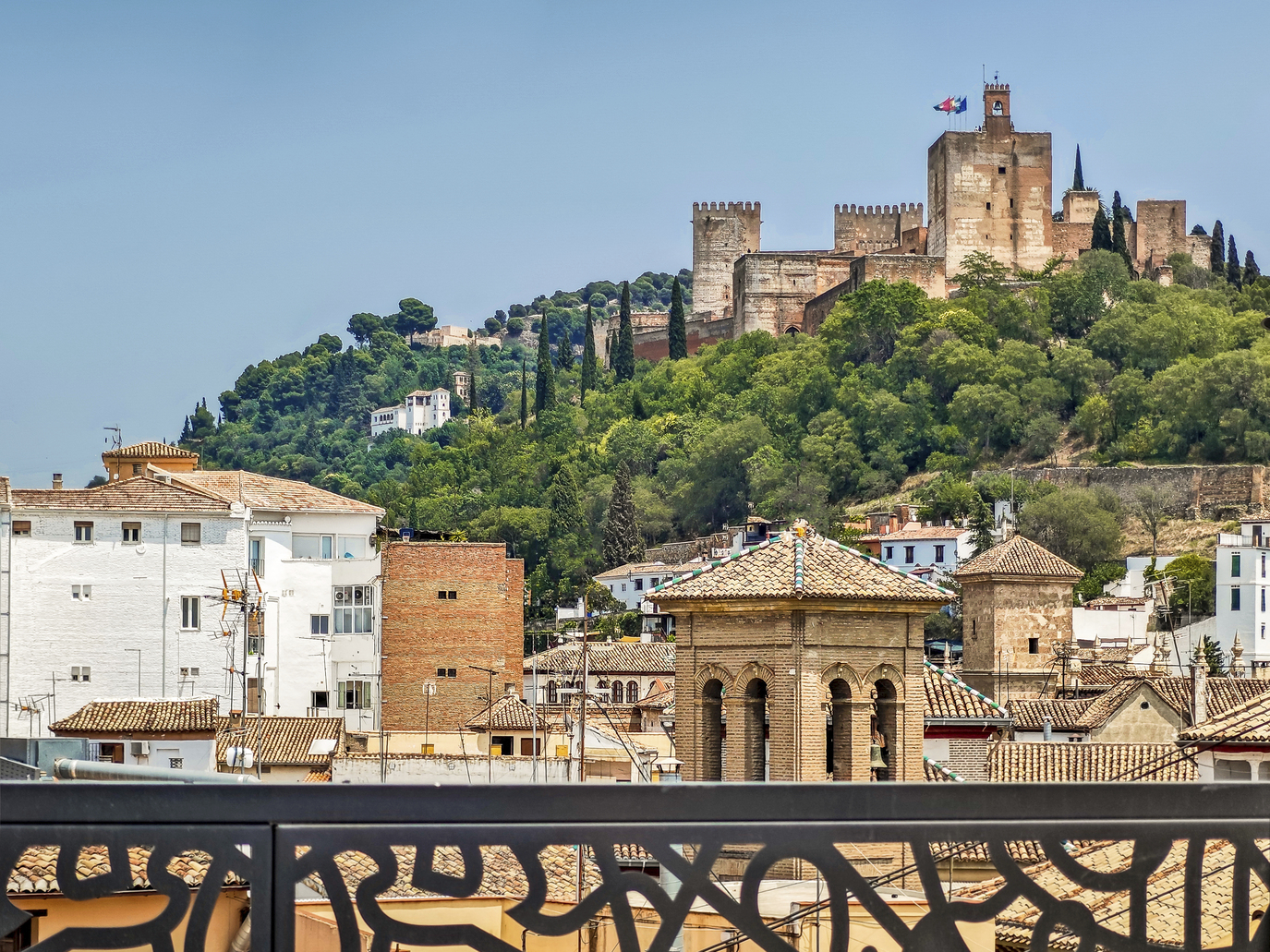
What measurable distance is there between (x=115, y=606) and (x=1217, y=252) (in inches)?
2872

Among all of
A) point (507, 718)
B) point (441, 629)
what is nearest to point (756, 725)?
point (507, 718)

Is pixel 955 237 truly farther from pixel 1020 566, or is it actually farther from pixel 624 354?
pixel 1020 566

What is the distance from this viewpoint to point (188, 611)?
35.5 metres

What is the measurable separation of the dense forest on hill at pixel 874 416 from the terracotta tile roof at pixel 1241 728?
184 ft

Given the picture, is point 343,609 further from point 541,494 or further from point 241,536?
point 541,494

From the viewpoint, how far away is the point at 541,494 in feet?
311

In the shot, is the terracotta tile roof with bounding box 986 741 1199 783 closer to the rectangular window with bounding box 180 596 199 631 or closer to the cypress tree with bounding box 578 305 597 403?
the rectangular window with bounding box 180 596 199 631

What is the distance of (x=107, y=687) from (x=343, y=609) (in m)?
7.08

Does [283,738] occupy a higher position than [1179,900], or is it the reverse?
[1179,900]

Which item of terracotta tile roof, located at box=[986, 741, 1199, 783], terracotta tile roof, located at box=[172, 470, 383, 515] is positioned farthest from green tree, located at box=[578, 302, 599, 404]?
terracotta tile roof, located at box=[986, 741, 1199, 783]

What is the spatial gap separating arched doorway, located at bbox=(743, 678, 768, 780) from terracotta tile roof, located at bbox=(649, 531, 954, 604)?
869 mm

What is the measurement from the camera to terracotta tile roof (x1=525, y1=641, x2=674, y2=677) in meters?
51.0

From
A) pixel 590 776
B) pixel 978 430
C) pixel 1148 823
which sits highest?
pixel 978 430

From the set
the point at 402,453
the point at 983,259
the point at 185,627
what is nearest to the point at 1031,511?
the point at 983,259
